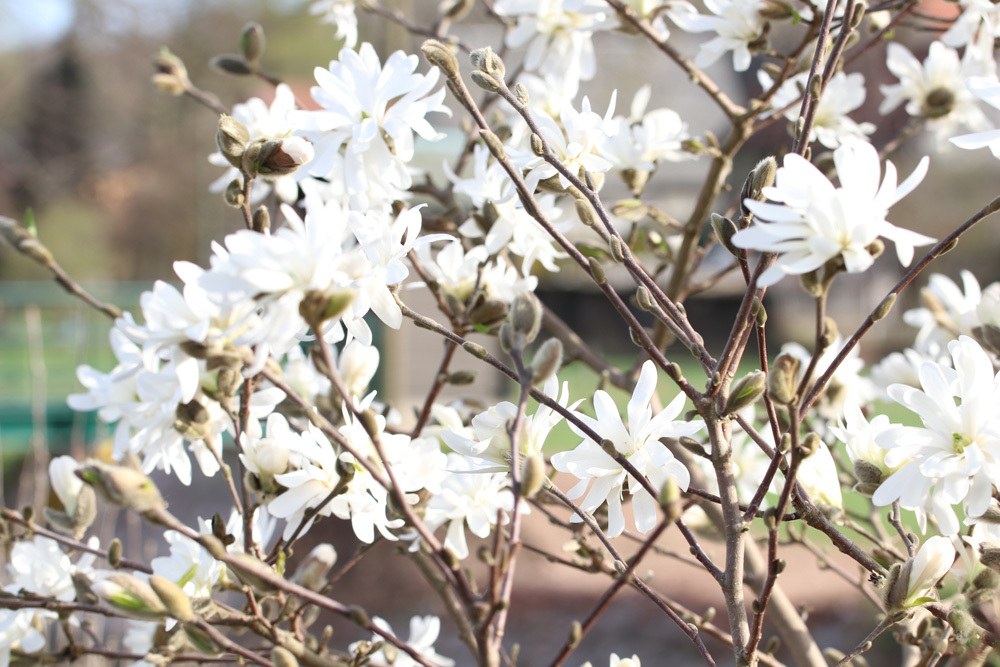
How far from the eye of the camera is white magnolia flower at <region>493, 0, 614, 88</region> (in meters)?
0.91

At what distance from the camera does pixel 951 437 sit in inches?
20.1

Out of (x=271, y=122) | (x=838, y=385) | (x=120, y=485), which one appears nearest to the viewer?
(x=120, y=485)

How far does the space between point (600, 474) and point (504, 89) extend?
0.73 ft

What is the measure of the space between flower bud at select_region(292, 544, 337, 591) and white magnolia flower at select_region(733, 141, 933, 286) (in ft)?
1.10

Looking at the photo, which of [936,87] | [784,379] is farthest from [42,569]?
[936,87]

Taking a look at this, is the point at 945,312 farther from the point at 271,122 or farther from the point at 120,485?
the point at 120,485

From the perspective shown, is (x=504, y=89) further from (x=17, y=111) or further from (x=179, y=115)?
(x=17, y=111)

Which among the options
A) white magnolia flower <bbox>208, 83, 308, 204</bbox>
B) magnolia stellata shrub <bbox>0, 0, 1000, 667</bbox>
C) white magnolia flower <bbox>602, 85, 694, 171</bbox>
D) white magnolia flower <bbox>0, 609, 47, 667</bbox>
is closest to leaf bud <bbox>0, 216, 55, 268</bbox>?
magnolia stellata shrub <bbox>0, 0, 1000, 667</bbox>

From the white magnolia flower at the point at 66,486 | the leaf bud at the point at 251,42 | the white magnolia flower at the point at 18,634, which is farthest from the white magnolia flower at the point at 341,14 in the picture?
the white magnolia flower at the point at 18,634

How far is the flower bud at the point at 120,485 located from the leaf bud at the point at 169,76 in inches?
25.9

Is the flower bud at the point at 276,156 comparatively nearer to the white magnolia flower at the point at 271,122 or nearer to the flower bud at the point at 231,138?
the flower bud at the point at 231,138

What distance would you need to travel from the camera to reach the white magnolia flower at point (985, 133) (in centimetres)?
49

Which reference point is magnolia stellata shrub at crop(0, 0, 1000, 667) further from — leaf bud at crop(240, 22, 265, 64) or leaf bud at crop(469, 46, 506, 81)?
leaf bud at crop(240, 22, 265, 64)

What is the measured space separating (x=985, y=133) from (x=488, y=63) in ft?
0.88
